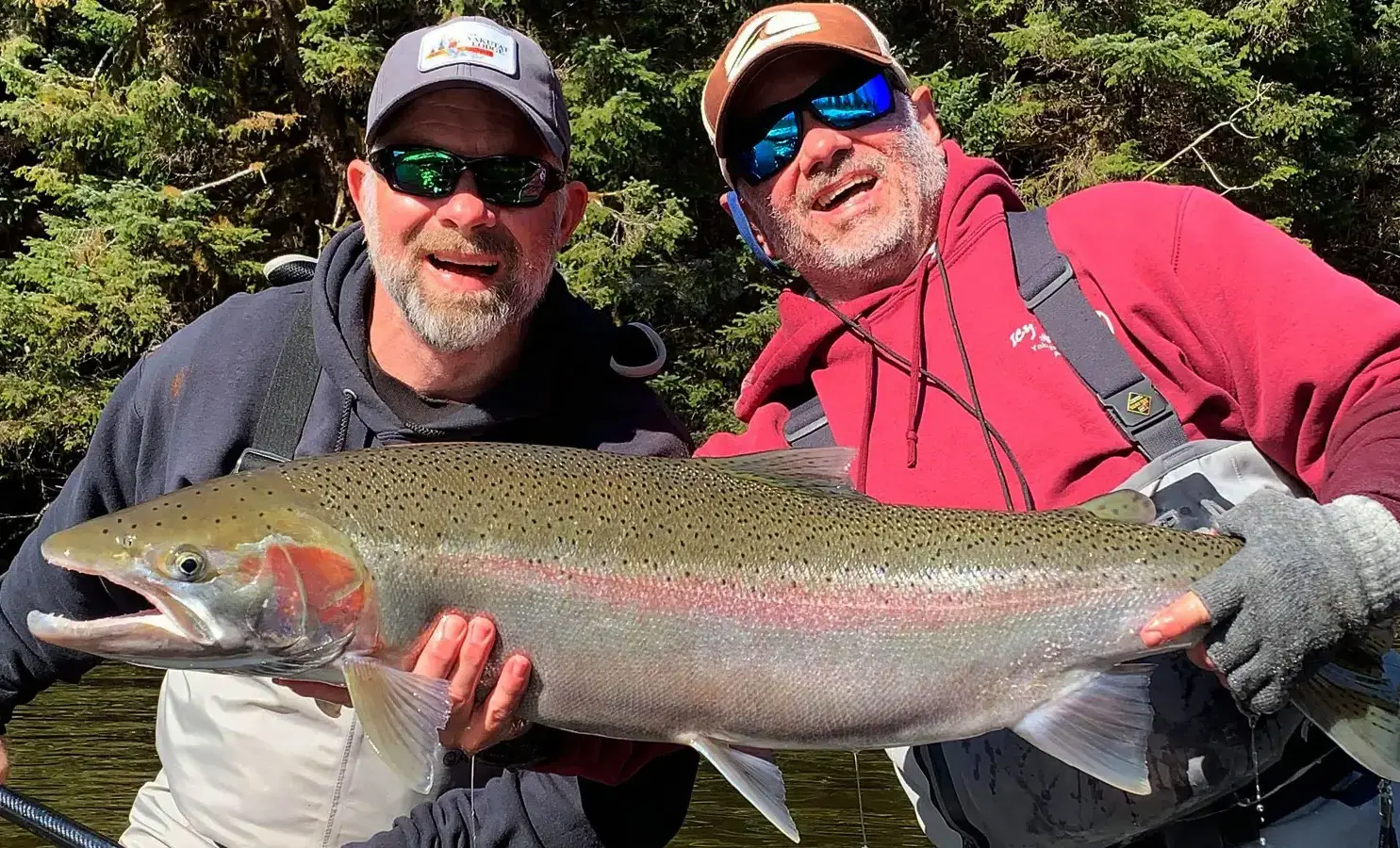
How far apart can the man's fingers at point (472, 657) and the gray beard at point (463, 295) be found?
97cm

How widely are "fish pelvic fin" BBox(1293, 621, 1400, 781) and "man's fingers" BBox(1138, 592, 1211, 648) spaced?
251 mm

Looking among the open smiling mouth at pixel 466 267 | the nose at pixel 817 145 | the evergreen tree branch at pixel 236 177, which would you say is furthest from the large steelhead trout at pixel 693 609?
the evergreen tree branch at pixel 236 177

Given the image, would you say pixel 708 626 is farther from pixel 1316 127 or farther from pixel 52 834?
pixel 1316 127

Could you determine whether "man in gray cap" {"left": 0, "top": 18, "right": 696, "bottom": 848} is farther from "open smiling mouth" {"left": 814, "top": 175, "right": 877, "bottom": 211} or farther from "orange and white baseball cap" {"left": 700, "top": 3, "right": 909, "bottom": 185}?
"open smiling mouth" {"left": 814, "top": 175, "right": 877, "bottom": 211}

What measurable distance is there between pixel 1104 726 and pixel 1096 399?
0.76 meters

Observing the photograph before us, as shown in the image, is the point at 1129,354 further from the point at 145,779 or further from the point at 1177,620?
the point at 145,779

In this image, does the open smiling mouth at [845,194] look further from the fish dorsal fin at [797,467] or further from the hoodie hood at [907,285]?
the fish dorsal fin at [797,467]

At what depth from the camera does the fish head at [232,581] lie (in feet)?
8.13

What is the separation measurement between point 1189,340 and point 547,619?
1608mm

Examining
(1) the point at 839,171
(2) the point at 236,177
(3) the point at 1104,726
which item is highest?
(1) the point at 839,171

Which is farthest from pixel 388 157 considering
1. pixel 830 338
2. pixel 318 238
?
pixel 318 238

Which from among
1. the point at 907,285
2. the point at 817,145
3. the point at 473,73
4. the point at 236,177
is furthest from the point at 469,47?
the point at 236,177

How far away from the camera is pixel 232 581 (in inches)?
98.1

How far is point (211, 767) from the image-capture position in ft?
11.2
